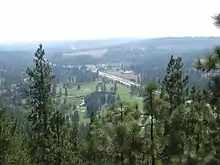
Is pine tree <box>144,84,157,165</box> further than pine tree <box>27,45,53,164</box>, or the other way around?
pine tree <box>27,45,53,164</box>

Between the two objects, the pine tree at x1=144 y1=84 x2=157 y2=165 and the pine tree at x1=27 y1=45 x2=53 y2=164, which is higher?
the pine tree at x1=144 y1=84 x2=157 y2=165

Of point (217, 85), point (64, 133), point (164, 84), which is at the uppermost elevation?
point (217, 85)

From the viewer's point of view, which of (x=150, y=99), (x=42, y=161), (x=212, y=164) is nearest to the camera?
(x=212, y=164)

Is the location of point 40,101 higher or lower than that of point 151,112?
lower

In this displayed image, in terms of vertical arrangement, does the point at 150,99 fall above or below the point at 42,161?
above

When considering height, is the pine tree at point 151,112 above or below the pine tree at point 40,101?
above

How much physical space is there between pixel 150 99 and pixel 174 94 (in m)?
24.5

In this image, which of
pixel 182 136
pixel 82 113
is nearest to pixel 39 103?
pixel 182 136

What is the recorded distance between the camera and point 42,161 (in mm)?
35656

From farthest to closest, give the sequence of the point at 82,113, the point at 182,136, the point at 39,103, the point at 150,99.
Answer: the point at 82,113, the point at 39,103, the point at 182,136, the point at 150,99

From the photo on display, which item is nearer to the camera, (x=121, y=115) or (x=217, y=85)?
(x=217, y=85)

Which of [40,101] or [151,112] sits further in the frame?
[40,101]

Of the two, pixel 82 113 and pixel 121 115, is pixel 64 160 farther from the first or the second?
pixel 82 113

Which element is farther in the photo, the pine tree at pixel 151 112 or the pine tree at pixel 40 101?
the pine tree at pixel 40 101
